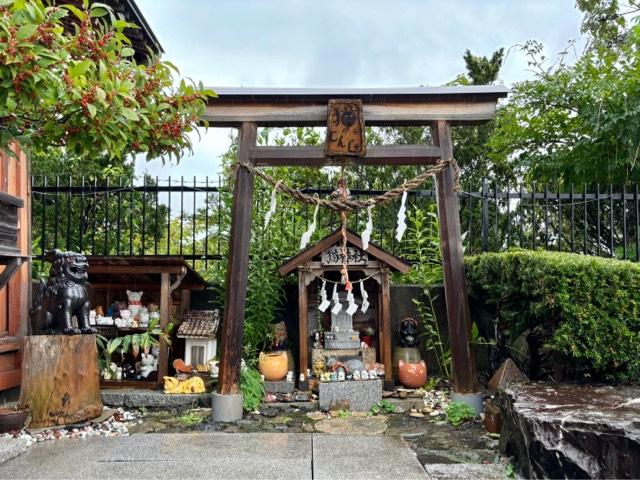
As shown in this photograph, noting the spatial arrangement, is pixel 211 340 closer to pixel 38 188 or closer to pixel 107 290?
pixel 107 290

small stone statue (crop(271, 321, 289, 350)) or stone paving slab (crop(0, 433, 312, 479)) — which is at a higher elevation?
small stone statue (crop(271, 321, 289, 350))

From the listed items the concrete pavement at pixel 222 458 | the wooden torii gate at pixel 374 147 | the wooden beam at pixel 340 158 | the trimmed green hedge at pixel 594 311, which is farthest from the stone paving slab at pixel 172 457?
the wooden beam at pixel 340 158

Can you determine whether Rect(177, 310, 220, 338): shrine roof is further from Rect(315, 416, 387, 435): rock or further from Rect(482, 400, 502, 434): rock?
Rect(482, 400, 502, 434): rock

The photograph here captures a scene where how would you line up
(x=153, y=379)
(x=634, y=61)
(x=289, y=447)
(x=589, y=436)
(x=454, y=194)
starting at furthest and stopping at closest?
(x=634, y=61), (x=153, y=379), (x=454, y=194), (x=289, y=447), (x=589, y=436)

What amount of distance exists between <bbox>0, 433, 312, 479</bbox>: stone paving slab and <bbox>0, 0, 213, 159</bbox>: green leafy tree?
231 cm

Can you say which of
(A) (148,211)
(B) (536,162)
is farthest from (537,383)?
(A) (148,211)

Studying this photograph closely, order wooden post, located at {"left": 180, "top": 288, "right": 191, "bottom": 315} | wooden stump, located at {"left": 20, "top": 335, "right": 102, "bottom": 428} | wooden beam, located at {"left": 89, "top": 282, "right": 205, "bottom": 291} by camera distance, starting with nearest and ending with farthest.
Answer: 1. wooden stump, located at {"left": 20, "top": 335, "right": 102, "bottom": 428}
2. wooden beam, located at {"left": 89, "top": 282, "right": 205, "bottom": 291}
3. wooden post, located at {"left": 180, "top": 288, "right": 191, "bottom": 315}

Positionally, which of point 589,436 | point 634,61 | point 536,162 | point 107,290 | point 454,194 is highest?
point 634,61

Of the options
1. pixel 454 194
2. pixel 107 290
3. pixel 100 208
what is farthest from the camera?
pixel 100 208

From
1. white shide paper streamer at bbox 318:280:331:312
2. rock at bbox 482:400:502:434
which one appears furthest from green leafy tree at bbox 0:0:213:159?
rock at bbox 482:400:502:434

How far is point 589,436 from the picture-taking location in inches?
142

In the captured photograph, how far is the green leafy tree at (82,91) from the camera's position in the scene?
9.25ft

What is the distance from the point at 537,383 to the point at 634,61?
9034 mm

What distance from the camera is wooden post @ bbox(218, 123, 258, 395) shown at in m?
5.95
